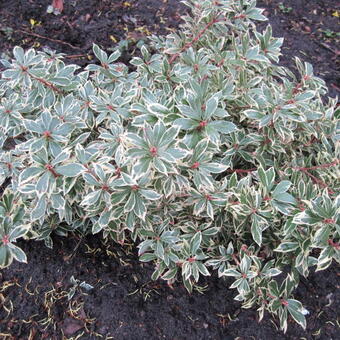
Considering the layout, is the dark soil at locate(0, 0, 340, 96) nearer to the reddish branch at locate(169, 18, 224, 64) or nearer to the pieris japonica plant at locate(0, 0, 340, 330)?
the reddish branch at locate(169, 18, 224, 64)

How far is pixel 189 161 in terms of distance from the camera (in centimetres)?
175

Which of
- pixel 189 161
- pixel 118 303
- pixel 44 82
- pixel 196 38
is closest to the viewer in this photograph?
pixel 189 161

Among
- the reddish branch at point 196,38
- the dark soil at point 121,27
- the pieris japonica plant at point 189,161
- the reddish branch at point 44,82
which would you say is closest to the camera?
the pieris japonica plant at point 189,161

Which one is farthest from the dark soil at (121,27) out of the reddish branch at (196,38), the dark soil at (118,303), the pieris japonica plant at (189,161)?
the dark soil at (118,303)

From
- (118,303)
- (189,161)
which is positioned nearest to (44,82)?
(189,161)

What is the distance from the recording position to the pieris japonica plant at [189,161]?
67.8 inches

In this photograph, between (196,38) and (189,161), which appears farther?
(196,38)

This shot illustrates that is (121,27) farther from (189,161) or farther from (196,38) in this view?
(189,161)

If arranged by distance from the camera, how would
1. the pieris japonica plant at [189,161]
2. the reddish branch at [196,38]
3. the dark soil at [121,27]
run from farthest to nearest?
the dark soil at [121,27], the reddish branch at [196,38], the pieris japonica plant at [189,161]

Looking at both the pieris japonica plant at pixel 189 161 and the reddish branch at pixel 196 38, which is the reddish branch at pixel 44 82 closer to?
the pieris japonica plant at pixel 189 161

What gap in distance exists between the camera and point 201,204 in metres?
1.90

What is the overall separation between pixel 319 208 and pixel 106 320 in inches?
48.2

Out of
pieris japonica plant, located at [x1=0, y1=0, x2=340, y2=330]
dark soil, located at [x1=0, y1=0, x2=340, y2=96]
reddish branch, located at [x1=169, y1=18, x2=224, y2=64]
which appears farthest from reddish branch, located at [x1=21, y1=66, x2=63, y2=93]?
dark soil, located at [x1=0, y1=0, x2=340, y2=96]

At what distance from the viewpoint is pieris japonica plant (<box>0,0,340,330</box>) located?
1.72 meters
